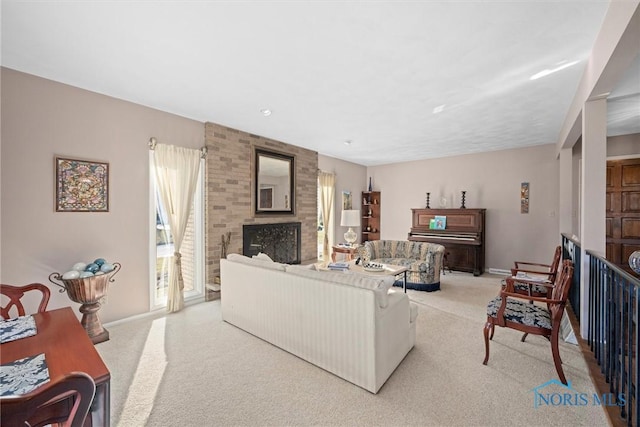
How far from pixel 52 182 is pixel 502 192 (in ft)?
24.1

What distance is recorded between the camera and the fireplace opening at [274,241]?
4680 mm

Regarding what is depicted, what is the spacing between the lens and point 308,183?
595cm

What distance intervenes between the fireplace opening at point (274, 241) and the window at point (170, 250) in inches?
28.4

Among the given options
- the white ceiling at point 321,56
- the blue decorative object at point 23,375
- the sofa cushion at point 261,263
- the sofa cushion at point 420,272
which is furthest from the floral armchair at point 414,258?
the blue decorative object at point 23,375

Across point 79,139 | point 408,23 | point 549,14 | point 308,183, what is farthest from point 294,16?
point 308,183

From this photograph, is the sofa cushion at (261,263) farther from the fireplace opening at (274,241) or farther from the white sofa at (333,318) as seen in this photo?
the fireplace opening at (274,241)

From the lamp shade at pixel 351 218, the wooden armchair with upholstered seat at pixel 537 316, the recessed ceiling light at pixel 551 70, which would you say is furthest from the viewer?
the lamp shade at pixel 351 218

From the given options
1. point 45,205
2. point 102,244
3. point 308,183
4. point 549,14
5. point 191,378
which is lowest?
point 191,378

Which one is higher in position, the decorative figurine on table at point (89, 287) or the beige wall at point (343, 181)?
the beige wall at point (343, 181)

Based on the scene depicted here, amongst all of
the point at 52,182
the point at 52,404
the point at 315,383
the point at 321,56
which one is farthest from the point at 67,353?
the point at 321,56

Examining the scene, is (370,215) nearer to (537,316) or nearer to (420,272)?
(420,272)

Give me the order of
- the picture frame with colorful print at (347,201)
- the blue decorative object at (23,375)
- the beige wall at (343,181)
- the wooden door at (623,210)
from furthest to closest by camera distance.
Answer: the picture frame with colorful print at (347,201) < the beige wall at (343,181) < the wooden door at (623,210) < the blue decorative object at (23,375)

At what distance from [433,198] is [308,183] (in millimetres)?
3153

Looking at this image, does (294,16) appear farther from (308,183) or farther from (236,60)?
(308,183)
